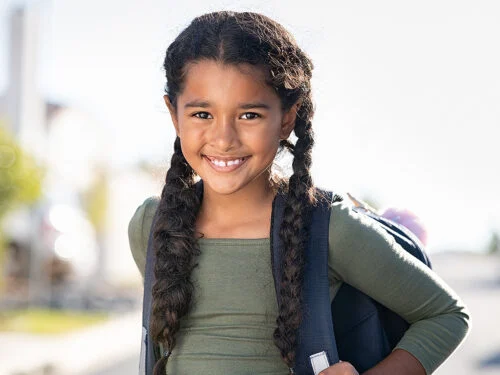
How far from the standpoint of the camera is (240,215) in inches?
91.1

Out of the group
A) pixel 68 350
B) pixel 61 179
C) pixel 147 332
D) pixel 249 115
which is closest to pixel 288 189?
pixel 249 115

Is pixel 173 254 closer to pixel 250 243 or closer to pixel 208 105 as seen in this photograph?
pixel 250 243

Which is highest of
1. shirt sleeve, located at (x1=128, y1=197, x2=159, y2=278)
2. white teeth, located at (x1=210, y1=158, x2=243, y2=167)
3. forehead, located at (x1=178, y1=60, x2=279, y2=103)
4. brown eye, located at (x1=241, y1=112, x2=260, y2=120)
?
forehead, located at (x1=178, y1=60, x2=279, y2=103)

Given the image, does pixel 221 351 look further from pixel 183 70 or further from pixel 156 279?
pixel 183 70

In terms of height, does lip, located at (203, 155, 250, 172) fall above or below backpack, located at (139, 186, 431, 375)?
above

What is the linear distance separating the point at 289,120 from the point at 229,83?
234 mm

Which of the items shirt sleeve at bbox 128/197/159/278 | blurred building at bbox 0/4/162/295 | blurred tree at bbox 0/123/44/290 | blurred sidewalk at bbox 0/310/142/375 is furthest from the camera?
blurred building at bbox 0/4/162/295

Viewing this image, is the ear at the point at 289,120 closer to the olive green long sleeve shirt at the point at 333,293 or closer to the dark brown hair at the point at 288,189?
the dark brown hair at the point at 288,189

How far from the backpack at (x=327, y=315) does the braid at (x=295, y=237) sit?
0.07 ft

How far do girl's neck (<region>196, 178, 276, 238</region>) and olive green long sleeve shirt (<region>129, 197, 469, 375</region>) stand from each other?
0.20 ft

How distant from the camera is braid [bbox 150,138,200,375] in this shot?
218 cm

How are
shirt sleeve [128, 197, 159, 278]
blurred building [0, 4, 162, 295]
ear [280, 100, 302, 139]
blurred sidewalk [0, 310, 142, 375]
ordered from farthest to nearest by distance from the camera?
blurred building [0, 4, 162, 295] → blurred sidewalk [0, 310, 142, 375] → shirt sleeve [128, 197, 159, 278] → ear [280, 100, 302, 139]

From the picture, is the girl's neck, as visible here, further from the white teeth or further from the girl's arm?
the girl's arm

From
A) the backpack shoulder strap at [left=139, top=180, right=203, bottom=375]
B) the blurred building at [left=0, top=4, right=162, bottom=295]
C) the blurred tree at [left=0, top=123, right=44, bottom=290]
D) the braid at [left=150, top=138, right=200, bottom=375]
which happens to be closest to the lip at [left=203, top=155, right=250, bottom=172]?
the braid at [left=150, top=138, right=200, bottom=375]
